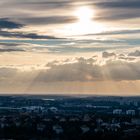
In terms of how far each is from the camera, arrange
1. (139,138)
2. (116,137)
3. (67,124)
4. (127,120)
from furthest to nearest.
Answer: (127,120)
(67,124)
(116,137)
(139,138)

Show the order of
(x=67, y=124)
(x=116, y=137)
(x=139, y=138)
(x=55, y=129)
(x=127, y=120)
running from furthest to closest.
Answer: (x=127, y=120) < (x=67, y=124) < (x=55, y=129) < (x=116, y=137) < (x=139, y=138)

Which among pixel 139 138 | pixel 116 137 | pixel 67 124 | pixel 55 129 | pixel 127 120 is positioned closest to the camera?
pixel 139 138

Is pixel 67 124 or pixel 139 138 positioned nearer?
pixel 139 138

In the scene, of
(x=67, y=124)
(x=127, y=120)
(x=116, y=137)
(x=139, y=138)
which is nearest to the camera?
(x=139, y=138)

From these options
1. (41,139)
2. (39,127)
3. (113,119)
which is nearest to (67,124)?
(39,127)

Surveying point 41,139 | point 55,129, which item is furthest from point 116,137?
point 55,129

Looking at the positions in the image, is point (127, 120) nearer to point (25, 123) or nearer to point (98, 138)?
point (25, 123)

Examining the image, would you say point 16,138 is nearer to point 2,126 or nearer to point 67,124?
point 2,126

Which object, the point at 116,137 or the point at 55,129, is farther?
the point at 55,129
